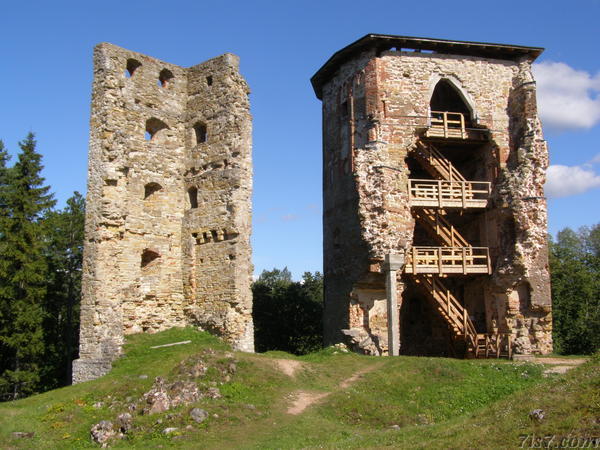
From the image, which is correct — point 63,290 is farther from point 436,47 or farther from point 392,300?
point 436,47

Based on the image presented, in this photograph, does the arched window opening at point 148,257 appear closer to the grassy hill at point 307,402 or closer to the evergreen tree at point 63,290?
the grassy hill at point 307,402

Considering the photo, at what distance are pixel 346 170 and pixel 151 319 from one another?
10656 millimetres

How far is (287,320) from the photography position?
112 feet

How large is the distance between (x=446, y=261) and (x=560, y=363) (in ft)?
21.8

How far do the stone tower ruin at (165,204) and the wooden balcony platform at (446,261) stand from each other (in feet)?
22.9

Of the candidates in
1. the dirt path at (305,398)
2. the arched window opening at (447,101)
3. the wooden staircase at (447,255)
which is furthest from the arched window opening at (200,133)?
the arched window opening at (447,101)

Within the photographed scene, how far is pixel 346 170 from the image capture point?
86.2 feet

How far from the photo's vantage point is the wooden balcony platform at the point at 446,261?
2373 cm

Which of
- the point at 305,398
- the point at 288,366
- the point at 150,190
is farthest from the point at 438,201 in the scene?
the point at 305,398

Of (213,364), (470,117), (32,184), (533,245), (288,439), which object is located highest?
(470,117)

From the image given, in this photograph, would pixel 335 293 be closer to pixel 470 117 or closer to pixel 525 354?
pixel 525 354

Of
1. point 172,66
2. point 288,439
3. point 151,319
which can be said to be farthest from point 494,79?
point 288,439

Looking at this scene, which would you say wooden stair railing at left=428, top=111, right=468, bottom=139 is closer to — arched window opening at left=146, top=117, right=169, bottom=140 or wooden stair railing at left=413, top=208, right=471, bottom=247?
wooden stair railing at left=413, top=208, right=471, bottom=247

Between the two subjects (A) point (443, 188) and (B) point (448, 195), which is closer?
(B) point (448, 195)
